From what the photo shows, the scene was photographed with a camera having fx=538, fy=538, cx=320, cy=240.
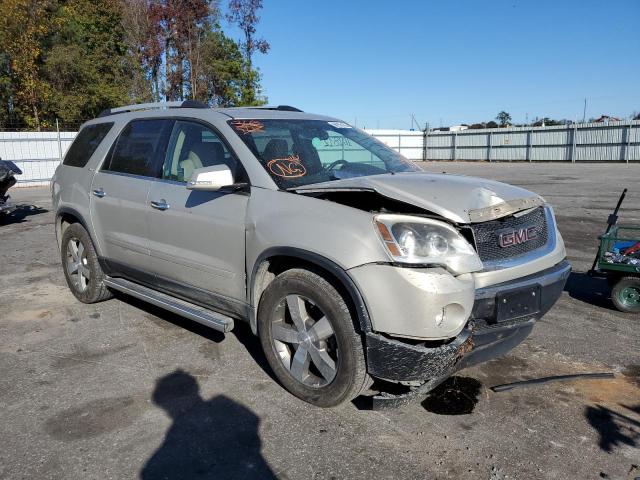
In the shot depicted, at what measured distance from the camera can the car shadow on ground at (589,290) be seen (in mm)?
5503

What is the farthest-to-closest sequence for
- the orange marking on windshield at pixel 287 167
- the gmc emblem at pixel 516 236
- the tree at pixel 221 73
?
the tree at pixel 221 73 < the orange marking on windshield at pixel 287 167 < the gmc emblem at pixel 516 236

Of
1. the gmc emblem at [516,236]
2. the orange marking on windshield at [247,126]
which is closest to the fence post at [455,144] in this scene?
the orange marking on windshield at [247,126]

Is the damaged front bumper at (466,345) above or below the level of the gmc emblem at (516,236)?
below

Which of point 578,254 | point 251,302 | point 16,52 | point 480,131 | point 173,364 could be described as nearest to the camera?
point 251,302

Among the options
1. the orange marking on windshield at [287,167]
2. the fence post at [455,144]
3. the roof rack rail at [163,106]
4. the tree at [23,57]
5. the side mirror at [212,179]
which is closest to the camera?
the side mirror at [212,179]

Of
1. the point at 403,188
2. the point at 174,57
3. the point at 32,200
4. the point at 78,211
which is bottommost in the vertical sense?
the point at 32,200

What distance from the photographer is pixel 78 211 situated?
5316 millimetres

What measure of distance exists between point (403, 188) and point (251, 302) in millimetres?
1274

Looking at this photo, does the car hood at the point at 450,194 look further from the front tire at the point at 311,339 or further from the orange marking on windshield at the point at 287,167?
the front tire at the point at 311,339

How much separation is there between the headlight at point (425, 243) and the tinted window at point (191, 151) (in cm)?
150

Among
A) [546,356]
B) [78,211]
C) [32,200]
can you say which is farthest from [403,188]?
[32,200]

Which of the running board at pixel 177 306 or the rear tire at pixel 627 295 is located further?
the rear tire at pixel 627 295

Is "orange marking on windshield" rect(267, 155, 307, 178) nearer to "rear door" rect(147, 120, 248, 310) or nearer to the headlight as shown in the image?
"rear door" rect(147, 120, 248, 310)

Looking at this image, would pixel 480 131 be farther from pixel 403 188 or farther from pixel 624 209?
pixel 403 188
